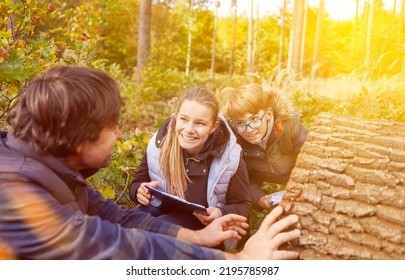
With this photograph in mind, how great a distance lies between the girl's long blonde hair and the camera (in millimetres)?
2141

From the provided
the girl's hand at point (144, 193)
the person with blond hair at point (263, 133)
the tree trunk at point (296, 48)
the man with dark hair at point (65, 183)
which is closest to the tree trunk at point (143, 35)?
the tree trunk at point (296, 48)

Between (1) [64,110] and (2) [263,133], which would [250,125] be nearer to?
(2) [263,133]

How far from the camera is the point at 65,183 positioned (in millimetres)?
1316

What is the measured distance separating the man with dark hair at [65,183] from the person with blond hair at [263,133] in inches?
41.7

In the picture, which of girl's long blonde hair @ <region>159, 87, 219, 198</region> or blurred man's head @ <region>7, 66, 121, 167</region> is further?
girl's long blonde hair @ <region>159, 87, 219, 198</region>

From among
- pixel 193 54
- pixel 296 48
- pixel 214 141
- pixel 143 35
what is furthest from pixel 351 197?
pixel 193 54

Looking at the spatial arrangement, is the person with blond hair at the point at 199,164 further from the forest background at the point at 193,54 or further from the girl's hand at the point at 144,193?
the forest background at the point at 193,54

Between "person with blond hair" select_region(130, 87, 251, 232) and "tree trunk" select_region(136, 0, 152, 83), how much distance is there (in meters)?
3.17

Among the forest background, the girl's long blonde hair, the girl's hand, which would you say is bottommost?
the girl's hand

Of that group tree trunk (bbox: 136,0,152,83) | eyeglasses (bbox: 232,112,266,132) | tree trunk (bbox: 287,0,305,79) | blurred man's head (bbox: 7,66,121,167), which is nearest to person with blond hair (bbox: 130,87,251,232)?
eyeglasses (bbox: 232,112,266,132)

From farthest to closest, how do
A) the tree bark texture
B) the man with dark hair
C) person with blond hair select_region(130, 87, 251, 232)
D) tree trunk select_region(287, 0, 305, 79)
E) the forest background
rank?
1. tree trunk select_region(287, 0, 305, 79)
2. the forest background
3. person with blond hair select_region(130, 87, 251, 232)
4. the tree bark texture
5. the man with dark hair

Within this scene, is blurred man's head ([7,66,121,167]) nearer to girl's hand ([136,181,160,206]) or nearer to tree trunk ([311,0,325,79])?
girl's hand ([136,181,160,206])

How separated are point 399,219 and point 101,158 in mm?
954

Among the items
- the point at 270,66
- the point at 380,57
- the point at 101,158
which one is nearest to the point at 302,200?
the point at 101,158
